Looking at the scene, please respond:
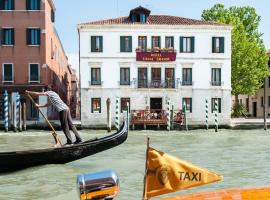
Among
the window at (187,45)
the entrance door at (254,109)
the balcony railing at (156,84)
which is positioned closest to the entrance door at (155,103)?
the balcony railing at (156,84)

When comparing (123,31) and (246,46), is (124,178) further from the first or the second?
(246,46)

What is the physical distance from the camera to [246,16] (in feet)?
118

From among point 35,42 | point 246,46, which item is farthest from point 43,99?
point 246,46

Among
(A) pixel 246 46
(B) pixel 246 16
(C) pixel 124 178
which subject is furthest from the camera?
(B) pixel 246 16

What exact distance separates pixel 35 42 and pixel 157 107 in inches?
322

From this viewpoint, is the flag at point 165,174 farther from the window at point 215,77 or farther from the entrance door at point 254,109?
the entrance door at point 254,109

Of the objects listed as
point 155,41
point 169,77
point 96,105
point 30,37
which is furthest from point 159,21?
point 30,37

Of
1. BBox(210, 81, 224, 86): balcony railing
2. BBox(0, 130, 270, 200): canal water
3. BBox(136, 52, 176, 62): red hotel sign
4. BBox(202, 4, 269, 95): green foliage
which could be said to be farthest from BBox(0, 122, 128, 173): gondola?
BBox(202, 4, 269, 95): green foliage

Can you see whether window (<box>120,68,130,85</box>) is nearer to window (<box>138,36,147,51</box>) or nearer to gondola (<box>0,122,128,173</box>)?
window (<box>138,36,147,51</box>)

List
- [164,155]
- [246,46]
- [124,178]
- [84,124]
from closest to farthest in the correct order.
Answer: [164,155]
[124,178]
[84,124]
[246,46]

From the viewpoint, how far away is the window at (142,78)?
28422mm

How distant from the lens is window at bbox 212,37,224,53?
29.1 meters

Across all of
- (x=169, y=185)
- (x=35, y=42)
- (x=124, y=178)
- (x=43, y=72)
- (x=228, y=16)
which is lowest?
(x=124, y=178)

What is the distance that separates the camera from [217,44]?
2911cm
